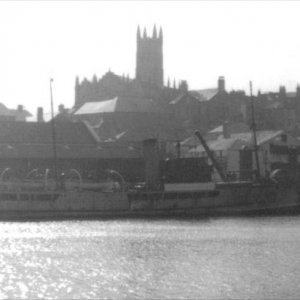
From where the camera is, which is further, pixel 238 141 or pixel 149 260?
pixel 238 141

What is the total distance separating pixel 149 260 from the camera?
41406 millimetres

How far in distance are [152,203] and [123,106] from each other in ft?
252

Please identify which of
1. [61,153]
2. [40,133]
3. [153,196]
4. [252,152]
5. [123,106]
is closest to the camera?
[153,196]

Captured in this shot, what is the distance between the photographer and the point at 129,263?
4028 cm

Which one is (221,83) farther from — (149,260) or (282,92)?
(149,260)

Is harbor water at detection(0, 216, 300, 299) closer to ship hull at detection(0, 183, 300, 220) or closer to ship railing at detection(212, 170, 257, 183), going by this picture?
ship hull at detection(0, 183, 300, 220)

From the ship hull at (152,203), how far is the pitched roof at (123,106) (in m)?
73.2

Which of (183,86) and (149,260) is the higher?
(183,86)

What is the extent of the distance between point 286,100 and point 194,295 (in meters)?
116

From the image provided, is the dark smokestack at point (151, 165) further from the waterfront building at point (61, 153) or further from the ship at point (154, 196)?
the waterfront building at point (61, 153)

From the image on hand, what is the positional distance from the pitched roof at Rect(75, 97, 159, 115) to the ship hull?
7315cm

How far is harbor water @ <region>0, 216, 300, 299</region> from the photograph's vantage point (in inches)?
1308

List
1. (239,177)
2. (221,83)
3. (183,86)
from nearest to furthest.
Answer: (239,177), (221,83), (183,86)

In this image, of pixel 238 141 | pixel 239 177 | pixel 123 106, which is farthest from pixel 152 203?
pixel 123 106
